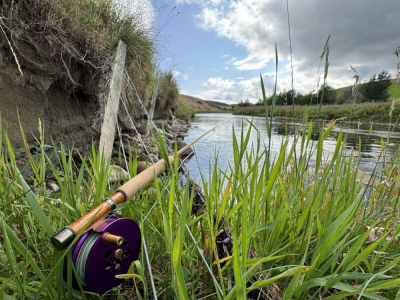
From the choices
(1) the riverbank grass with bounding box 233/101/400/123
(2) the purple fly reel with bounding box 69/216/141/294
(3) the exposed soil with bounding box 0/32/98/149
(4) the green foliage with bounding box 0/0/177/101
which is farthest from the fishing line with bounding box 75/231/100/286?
(4) the green foliage with bounding box 0/0/177/101

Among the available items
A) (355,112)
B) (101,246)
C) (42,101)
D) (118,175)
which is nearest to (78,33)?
(42,101)

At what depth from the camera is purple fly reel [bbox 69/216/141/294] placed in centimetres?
70

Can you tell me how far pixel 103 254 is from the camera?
0.73 m

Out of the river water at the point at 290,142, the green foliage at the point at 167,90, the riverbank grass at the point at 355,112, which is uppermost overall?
the green foliage at the point at 167,90

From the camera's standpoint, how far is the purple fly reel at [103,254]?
27.6 inches

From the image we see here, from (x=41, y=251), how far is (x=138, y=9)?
4843 mm

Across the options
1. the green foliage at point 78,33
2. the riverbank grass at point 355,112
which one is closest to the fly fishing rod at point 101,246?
the riverbank grass at point 355,112

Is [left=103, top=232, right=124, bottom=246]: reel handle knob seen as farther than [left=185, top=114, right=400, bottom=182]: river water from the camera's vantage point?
No

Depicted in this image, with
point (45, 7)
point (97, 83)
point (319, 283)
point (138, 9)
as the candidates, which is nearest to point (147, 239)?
point (319, 283)

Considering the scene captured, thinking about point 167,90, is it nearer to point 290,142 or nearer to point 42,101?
point 42,101

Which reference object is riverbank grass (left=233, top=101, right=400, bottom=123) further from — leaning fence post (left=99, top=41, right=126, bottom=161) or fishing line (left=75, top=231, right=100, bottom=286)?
leaning fence post (left=99, top=41, right=126, bottom=161)

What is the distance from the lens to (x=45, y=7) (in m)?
3.17

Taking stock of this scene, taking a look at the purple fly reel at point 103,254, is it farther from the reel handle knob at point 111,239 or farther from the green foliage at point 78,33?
the green foliage at point 78,33

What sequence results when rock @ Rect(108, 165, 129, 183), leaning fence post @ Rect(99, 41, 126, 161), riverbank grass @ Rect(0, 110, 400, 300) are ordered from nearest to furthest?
riverbank grass @ Rect(0, 110, 400, 300), rock @ Rect(108, 165, 129, 183), leaning fence post @ Rect(99, 41, 126, 161)
